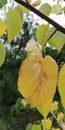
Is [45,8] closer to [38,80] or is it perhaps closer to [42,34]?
[42,34]

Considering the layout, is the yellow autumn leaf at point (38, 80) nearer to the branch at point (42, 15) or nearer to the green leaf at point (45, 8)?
the branch at point (42, 15)

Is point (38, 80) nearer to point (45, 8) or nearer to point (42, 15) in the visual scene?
point (42, 15)

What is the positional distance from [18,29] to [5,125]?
6.58 m

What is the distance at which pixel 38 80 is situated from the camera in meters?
0.21

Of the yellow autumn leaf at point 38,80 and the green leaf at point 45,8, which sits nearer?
the yellow autumn leaf at point 38,80

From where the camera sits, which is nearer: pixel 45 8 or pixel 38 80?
pixel 38 80

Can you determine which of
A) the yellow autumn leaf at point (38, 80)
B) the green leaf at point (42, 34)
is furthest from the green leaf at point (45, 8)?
the yellow autumn leaf at point (38, 80)

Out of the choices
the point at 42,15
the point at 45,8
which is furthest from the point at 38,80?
the point at 45,8

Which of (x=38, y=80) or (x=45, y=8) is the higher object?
(x=45, y=8)

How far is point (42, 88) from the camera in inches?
8.4

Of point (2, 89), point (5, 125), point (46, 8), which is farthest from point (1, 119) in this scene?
point (46, 8)

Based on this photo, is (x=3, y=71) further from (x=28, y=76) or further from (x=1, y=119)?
(x=28, y=76)

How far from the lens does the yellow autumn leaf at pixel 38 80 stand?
0.21 m

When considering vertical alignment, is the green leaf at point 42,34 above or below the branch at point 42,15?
above
